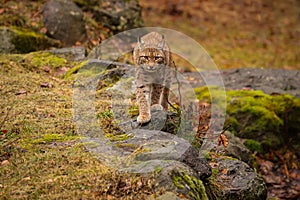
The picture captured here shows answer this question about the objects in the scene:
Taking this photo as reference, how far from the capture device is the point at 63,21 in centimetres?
888

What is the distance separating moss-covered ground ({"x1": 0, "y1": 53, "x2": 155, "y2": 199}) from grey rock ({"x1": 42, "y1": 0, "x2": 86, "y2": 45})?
9.44 ft

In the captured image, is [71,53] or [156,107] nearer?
[156,107]

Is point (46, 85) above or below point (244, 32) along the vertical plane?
below

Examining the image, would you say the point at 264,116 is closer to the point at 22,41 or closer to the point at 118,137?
the point at 118,137

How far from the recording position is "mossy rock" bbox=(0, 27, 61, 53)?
7.81 m

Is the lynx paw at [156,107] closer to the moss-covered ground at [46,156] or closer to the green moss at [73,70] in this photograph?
the moss-covered ground at [46,156]

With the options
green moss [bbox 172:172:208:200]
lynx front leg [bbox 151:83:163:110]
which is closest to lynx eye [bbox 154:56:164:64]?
lynx front leg [bbox 151:83:163:110]

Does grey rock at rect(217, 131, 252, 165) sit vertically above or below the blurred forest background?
below

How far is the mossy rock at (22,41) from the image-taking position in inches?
308

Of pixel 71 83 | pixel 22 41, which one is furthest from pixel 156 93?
pixel 22 41

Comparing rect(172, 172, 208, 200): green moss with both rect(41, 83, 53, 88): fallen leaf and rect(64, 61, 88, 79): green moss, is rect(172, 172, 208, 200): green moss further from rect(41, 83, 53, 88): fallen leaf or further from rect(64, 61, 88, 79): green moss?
rect(64, 61, 88, 79): green moss

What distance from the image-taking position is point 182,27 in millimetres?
14602

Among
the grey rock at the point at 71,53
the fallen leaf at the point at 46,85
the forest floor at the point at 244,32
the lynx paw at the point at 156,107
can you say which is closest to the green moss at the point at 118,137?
the lynx paw at the point at 156,107

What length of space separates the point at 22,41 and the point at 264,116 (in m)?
4.51
